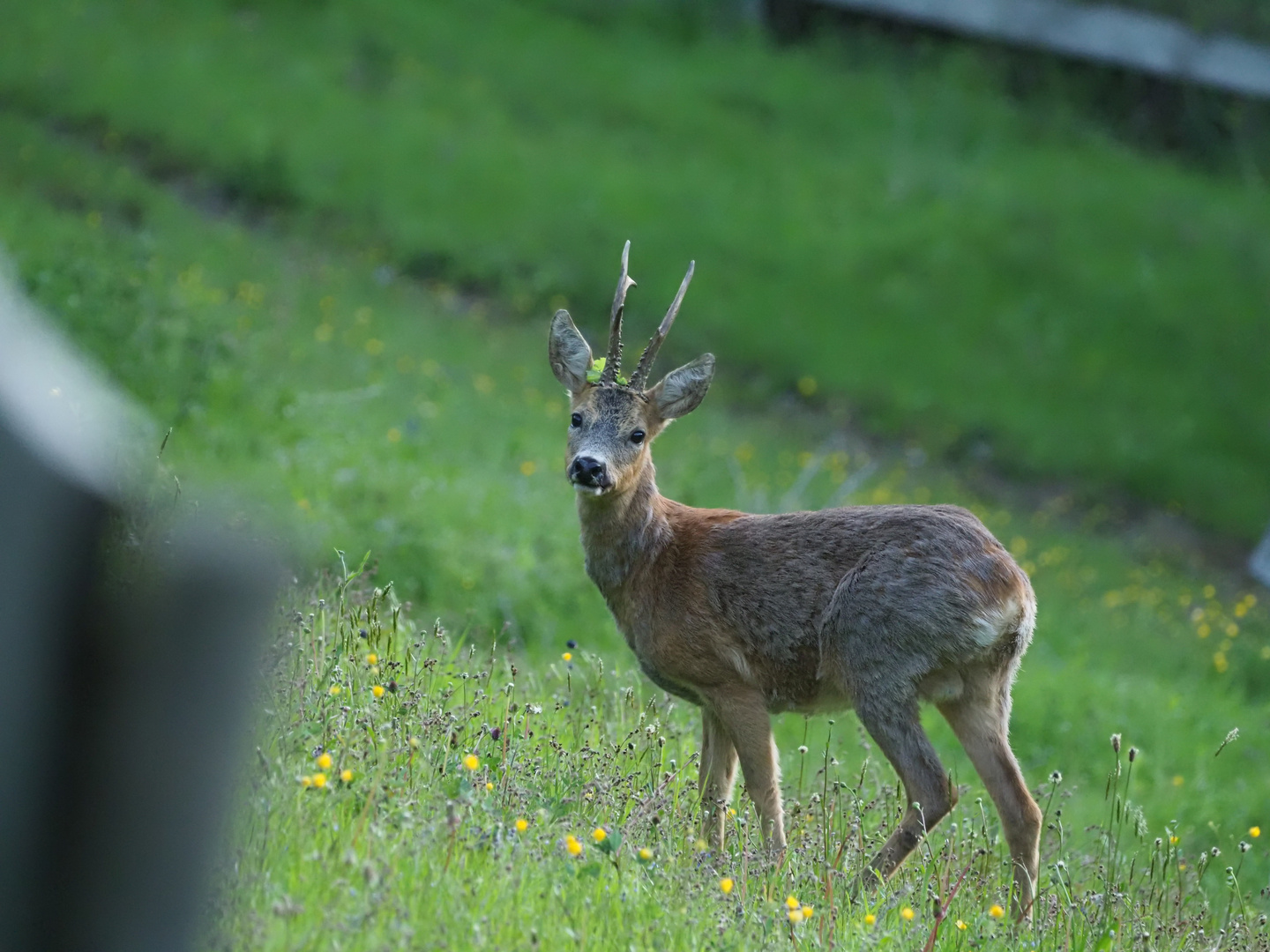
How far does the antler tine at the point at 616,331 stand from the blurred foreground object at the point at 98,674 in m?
4.26

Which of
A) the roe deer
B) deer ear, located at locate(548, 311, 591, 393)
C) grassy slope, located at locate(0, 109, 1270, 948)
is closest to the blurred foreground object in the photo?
grassy slope, located at locate(0, 109, 1270, 948)

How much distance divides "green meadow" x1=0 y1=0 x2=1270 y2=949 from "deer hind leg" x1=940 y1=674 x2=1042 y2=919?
164 mm

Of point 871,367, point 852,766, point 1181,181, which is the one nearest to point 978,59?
point 1181,181

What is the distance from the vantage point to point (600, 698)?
21.3ft

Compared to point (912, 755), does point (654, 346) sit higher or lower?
higher

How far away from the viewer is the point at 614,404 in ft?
21.9

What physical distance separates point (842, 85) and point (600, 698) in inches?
754

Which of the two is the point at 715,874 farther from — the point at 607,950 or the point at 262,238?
the point at 262,238

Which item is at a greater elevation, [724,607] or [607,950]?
[607,950]

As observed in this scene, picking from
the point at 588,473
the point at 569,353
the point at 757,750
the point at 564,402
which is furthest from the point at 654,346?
the point at 564,402

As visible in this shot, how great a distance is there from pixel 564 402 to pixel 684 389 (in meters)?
9.36

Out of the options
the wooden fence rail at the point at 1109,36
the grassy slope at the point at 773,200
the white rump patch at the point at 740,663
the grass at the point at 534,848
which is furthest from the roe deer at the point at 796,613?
the wooden fence rail at the point at 1109,36

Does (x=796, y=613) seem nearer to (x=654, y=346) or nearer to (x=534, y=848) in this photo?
(x=654, y=346)

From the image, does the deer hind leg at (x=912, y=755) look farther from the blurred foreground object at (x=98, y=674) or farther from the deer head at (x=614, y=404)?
the blurred foreground object at (x=98, y=674)
